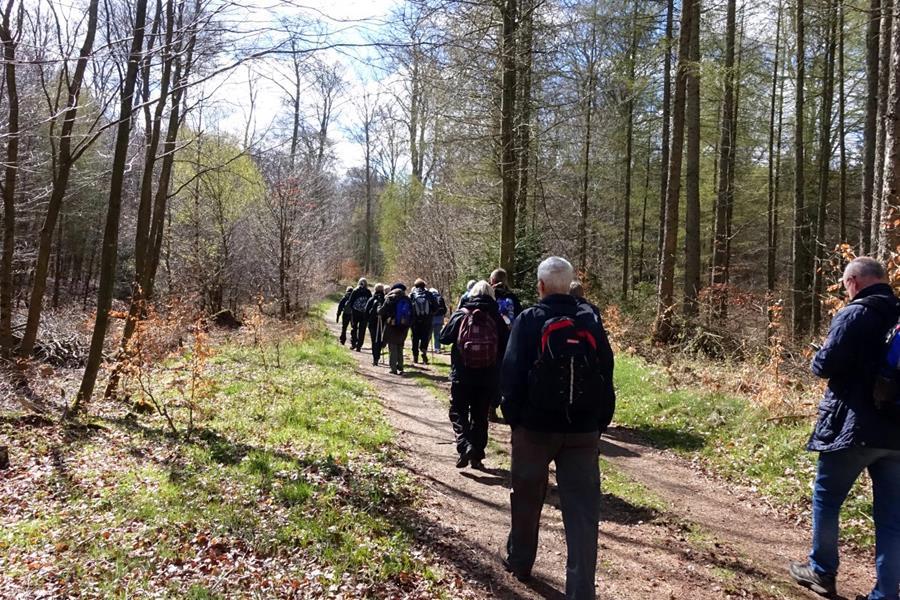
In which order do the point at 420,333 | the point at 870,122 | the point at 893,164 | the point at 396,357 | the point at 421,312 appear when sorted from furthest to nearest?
the point at 870,122, the point at 420,333, the point at 421,312, the point at 396,357, the point at 893,164

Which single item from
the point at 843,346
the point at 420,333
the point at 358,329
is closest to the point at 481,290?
the point at 843,346

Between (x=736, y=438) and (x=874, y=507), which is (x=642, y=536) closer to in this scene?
(x=874, y=507)

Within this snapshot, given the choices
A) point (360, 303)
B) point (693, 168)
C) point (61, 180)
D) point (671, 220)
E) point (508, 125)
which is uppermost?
point (508, 125)

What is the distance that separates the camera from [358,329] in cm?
1717

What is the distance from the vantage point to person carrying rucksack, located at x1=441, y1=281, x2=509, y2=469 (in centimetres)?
579

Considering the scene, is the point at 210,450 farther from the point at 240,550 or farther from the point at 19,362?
the point at 19,362

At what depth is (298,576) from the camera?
3.75 m

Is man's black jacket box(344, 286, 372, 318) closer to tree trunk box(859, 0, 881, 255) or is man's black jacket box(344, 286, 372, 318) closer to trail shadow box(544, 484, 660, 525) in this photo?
trail shadow box(544, 484, 660, 525)

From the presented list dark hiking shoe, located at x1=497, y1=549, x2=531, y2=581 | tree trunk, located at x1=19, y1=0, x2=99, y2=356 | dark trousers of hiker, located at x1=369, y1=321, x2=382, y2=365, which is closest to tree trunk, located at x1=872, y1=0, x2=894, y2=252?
dark hiking shoe, located at x1=497, y1=549, x2=531, y2=581

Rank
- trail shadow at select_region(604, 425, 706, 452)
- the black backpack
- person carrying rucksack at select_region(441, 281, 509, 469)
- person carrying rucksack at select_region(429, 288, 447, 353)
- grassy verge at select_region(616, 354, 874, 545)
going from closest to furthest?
the black backpack, grassy verge at select_region(616, 354, 874, 545), person carrying rucksack at select_region(441, 281, 509, 469), trail shadow at select_region(604, 425, 706, 452), person carrying rucksack at select_region(429, 288, 447, 353)

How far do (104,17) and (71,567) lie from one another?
32.4 ft

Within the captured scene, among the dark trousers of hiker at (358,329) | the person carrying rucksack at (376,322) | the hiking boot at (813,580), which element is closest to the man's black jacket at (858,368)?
the hiking boot at (813,580)

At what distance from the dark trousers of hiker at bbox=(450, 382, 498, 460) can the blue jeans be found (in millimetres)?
3035

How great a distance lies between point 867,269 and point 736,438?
4208 millimetres
